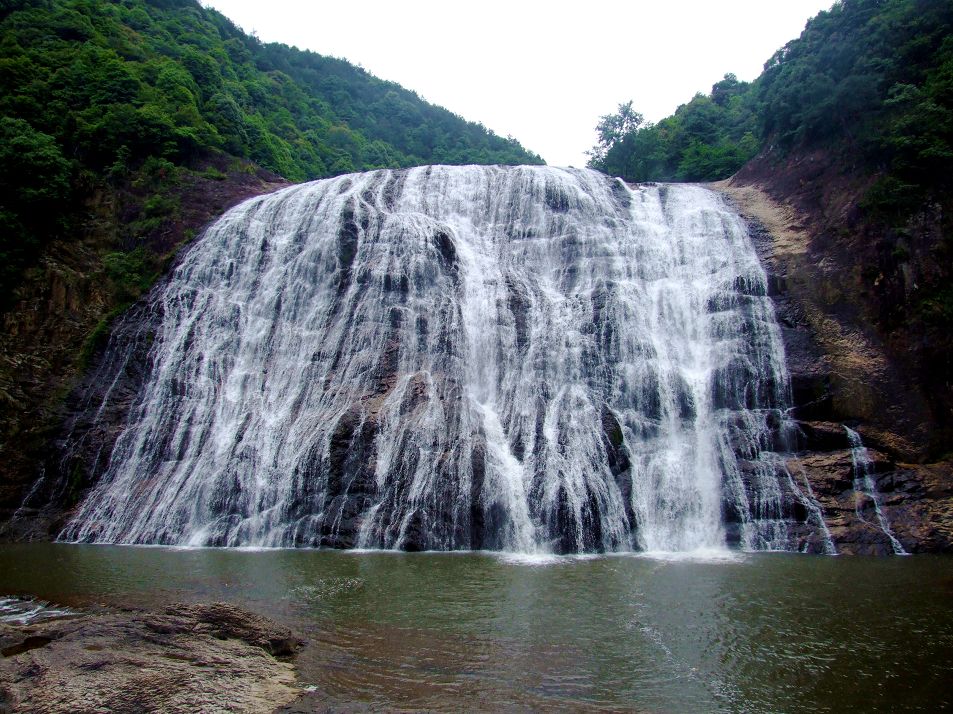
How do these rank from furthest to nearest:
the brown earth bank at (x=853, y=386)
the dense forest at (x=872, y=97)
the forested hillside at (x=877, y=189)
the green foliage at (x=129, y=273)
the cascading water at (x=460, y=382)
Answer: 1. the green foliage at (x=129, y=273)
2. the dense forest at (x=872, y=97)
3. the forested hillside at (x=877, y=189)
4. the cascading water at (x=460, y=382)
5. the brown earth bank at (x=853, y=386)

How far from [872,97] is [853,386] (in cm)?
1315

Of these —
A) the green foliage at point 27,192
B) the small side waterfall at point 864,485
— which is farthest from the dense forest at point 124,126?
the small side waterfall at point 864,485

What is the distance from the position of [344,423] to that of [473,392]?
4193mm

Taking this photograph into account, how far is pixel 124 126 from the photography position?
29031 mm

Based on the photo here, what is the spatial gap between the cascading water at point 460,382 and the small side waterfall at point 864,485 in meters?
1.76

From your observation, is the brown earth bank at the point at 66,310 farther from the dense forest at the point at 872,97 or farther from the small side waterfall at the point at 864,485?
the dense forest at the point at 872,97

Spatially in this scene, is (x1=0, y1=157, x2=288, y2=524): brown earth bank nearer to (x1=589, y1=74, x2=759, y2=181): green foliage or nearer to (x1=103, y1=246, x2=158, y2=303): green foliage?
(x1=103, y1=246, x2=158, y2=303): green foliage

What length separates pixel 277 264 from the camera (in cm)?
2397

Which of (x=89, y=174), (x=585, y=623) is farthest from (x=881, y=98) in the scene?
(x=89, y=174)

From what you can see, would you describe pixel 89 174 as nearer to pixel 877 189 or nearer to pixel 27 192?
pixel 27 192

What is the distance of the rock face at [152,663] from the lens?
15.7ft

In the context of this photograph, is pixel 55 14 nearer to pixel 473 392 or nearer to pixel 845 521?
pixel 473 392

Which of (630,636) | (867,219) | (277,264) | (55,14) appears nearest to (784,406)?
(867,219)

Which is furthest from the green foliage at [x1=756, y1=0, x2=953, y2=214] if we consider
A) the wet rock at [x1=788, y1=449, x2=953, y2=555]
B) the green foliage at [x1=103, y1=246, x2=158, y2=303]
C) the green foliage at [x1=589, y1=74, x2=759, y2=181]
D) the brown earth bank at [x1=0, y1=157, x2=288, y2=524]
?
the green foliage at [x1=103, y1=246, x2=158, y2=303]
